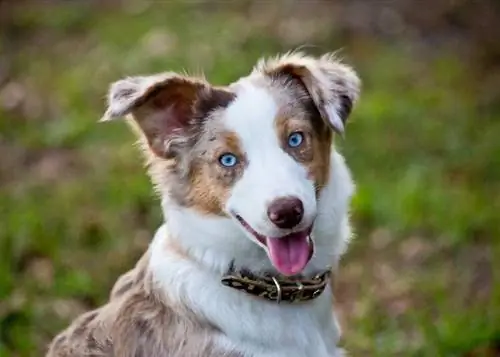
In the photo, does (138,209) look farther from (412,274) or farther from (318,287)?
(318,287)

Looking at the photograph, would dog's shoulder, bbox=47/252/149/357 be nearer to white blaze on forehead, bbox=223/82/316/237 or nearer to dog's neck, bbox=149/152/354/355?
dog's neck, bbox=149/152/354/355

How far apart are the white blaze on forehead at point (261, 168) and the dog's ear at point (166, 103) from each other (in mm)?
107

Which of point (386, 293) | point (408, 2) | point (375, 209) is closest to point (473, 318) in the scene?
point (386, 293)

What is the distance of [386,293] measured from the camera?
6.04m

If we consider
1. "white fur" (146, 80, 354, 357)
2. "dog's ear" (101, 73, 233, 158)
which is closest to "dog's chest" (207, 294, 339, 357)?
"white fur" (146, 80, 354, 357)

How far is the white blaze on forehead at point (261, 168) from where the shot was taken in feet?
12.3

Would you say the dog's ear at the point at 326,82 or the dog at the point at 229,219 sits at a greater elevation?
the dog's ear at the point at 326,82

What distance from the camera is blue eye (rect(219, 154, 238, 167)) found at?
390 cm

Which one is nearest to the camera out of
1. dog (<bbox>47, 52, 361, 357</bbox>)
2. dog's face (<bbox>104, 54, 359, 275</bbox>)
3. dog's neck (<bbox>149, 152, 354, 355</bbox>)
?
dog's face (<bbox>104, 54, 359, 275</bbox>)

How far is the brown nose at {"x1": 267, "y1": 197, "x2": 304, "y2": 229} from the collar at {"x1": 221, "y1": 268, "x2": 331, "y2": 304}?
1.26 feet

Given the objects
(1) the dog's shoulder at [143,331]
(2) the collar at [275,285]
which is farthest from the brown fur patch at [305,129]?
(1) the dog's shoulder at [143,331]

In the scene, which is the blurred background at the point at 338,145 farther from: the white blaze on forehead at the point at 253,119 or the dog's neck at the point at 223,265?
the white blaze on forehead at the point at 253,119

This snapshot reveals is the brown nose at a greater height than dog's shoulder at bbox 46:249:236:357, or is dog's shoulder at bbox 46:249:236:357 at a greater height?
the brown nose

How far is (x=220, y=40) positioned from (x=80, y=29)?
4.84 ft
